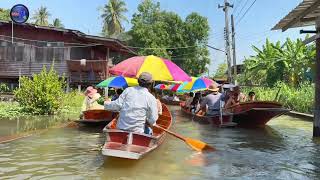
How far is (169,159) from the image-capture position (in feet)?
32.2

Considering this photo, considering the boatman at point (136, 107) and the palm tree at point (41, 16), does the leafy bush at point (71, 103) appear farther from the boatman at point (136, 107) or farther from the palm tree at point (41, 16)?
the palm tree at point (41, 16)

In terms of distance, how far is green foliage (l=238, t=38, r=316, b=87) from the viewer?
29.3 metres

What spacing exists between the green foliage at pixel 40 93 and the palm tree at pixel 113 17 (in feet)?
119

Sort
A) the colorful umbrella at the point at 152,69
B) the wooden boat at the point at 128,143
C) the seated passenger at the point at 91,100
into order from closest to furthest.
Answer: the wooden boat at the point at 128,143, the colorful umbrella at the point at 152,69, the seated passenger at the point at 91,100

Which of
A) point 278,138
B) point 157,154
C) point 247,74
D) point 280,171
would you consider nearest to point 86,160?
point 157,154

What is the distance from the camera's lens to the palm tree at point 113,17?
183 ft

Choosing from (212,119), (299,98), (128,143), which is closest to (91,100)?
(212,119)

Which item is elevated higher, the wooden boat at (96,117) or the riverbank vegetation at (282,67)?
the riverbank vegetation at (282,67)

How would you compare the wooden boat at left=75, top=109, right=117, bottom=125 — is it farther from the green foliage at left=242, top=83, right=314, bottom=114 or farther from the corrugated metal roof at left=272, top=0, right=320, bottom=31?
the green foliage at left=242, top=83, right=314, bottom=114

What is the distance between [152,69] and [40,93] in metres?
7.17

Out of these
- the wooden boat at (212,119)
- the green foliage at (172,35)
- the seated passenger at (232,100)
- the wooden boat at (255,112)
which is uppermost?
the green foliage at (172,35)

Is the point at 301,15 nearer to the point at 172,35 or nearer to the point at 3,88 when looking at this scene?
the point at 3,88

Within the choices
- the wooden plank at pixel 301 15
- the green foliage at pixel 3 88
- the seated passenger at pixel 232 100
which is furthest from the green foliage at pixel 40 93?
the green foliage at pixel 3 88

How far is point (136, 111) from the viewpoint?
8.66m
